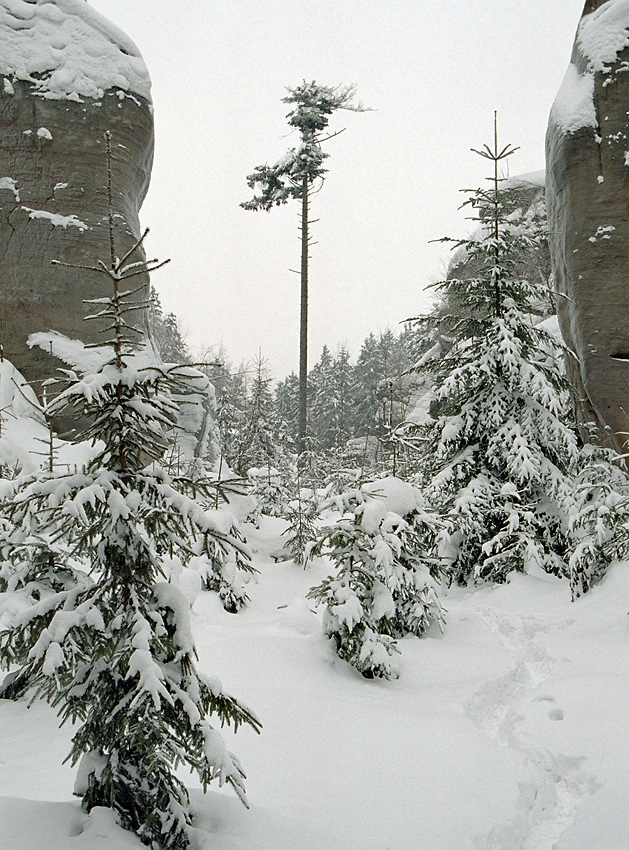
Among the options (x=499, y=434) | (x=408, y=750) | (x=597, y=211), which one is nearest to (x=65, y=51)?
(x=597, y=211)

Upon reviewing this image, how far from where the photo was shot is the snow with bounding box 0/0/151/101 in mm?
12148

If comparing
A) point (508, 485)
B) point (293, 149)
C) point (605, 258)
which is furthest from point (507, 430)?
point (293, 149)

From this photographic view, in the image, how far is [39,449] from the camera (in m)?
9.17

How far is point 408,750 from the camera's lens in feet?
13.1

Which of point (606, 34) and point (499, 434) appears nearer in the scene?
point (499, 434)

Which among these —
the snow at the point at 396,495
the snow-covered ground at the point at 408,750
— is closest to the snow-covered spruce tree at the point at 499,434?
the snow at the point at 396,495

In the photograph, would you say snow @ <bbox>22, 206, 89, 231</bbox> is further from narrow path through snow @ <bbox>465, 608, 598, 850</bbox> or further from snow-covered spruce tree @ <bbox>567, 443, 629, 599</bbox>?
narrow path through snow @ <bbox>465, 608, 598, 850</bbox>

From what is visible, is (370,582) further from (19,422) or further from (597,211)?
(597,211)

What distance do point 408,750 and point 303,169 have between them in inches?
738

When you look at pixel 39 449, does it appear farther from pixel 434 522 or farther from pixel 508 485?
pixel 508 485

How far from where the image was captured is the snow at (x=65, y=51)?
12.1 metres

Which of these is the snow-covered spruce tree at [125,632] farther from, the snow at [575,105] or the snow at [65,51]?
the snow at [65,51]

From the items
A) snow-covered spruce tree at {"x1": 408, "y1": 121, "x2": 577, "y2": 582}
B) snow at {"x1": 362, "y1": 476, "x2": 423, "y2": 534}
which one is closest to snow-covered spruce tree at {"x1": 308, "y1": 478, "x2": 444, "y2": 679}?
snow at {"x1": 362, "y1": 476, "x2": 423, "y2": 534}

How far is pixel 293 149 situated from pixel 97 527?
63.8 ft
